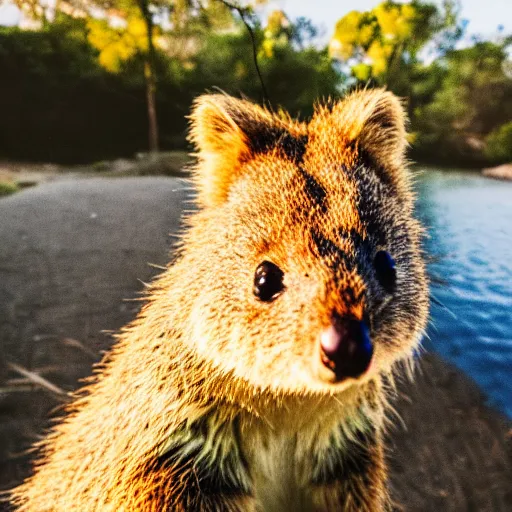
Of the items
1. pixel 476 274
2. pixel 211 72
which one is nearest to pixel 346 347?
pixel 476 274

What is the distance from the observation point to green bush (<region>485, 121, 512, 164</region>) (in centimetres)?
276

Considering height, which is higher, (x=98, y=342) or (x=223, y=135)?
(x=223, y=135)

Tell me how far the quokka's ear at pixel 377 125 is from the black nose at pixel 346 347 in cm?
75

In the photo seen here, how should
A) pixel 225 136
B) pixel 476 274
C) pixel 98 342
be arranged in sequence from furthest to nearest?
pixel 98 342, pixel 476 274, pixel 225 136

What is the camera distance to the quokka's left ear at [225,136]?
4.94 feet

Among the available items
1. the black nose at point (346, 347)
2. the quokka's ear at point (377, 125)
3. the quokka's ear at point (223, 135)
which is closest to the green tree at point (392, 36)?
the quokka's ear at point (377, 125)

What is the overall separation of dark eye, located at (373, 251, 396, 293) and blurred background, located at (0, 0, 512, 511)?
787 millimetres

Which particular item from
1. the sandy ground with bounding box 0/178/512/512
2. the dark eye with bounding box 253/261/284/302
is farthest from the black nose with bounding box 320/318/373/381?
the sandy ground with bounding box 0/178/512/512

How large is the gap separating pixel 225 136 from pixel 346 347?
2.85 ft

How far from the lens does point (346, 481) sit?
1.69m

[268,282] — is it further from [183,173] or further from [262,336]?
[183,173]

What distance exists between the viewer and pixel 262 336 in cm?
114

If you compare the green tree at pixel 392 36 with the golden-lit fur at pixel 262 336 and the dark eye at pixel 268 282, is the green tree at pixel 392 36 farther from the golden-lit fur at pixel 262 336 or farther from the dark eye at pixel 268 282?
the dark eye at pixel 268 282

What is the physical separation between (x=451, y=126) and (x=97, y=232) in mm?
4274
